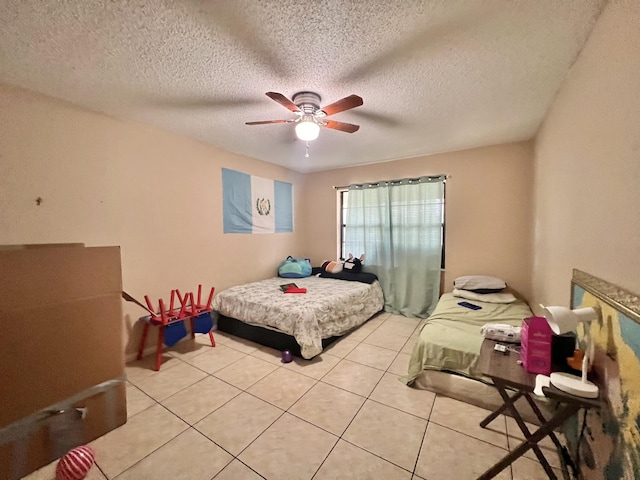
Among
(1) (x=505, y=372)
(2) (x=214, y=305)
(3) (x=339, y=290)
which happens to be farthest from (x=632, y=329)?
(2) (x=214, y=305)

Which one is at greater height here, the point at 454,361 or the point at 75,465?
the point at 454,361

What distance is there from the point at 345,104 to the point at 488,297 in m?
2.64

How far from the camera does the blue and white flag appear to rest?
10.8 feet

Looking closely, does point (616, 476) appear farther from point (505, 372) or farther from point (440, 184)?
point (440, 184)

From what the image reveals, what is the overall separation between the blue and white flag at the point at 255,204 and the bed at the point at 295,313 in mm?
889

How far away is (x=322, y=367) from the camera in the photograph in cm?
229

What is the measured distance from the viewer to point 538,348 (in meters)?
1.14

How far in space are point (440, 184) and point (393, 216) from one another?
0.76m

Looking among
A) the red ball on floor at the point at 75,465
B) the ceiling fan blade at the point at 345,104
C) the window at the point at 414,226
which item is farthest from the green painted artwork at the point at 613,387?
the red ball on floor at the point at 75,465

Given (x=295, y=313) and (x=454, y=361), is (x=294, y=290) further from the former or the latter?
(x=454, y=361)

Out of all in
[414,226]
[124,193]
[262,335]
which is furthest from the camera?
[414,226]

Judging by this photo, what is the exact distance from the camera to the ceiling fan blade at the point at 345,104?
61.1 inches

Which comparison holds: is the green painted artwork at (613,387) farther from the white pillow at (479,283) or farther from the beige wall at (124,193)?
the beige wall at (124,193)

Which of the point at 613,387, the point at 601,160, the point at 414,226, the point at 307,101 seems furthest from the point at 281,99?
the point at 414,226
